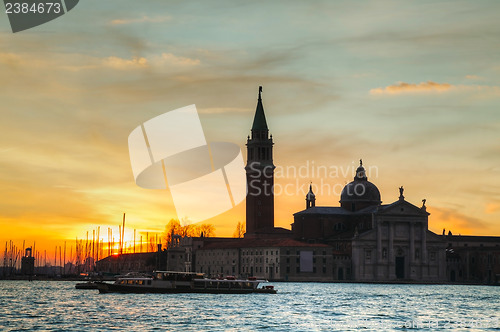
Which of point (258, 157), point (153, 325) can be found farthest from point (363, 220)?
point (153, 325)

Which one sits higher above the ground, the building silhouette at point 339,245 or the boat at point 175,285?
the building silhouette at point 339,245

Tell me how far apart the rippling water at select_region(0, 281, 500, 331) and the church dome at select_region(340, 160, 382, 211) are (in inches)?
2903

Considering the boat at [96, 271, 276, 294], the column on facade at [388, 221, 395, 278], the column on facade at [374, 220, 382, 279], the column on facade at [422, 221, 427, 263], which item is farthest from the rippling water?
the column on facade at [422, 221, 427, 263]

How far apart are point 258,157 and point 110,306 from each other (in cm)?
9359

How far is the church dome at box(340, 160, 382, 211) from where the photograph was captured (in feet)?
536

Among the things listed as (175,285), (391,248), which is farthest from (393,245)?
(175,285)

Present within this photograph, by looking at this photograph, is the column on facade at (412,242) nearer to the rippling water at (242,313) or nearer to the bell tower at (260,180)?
the bell tower at (260,180)

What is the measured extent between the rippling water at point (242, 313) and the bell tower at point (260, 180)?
7391cm

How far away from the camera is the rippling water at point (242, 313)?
184 feet

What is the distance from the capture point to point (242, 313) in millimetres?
66250

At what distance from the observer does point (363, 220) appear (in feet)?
521

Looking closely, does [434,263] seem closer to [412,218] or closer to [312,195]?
[412,218]

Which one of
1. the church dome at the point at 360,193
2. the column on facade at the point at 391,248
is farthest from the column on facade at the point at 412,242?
the church dome at the point at 360,193

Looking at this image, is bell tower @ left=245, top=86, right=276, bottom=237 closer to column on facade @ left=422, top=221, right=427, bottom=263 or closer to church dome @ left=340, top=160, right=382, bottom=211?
church dome @ left=340, top=160, right=382, bottom=211
